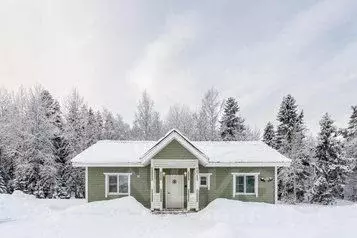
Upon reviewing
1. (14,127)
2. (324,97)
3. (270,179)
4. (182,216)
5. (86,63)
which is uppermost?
(86,63)

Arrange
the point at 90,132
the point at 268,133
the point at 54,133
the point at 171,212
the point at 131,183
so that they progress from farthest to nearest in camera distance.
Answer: the point at 268,133 < the point at 90,132 < the point at 54,133 < the point at 131,183 < the point at 171,212

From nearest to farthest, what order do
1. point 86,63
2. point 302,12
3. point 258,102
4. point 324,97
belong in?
point 302,12, point 86,63, point 324,97, point 258,102

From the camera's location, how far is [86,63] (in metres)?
24.6

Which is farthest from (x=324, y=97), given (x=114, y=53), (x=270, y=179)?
(x=114, y=53)

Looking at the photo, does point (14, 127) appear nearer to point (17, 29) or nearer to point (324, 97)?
point (17, 29)

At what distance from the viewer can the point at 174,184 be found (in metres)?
23.1

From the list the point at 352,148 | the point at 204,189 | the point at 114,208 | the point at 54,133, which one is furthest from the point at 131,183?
the point at 352,148

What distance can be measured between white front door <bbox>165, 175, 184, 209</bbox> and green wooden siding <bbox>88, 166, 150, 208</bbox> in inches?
53.4

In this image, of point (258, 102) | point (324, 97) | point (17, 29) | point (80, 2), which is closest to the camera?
point (80, 2)

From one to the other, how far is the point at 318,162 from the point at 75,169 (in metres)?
23.6

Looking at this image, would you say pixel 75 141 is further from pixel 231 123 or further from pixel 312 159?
pixel 312 159

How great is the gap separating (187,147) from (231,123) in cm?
2012

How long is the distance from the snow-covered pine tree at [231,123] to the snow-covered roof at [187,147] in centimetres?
1405

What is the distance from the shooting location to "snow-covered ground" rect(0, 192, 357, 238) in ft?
46.5
